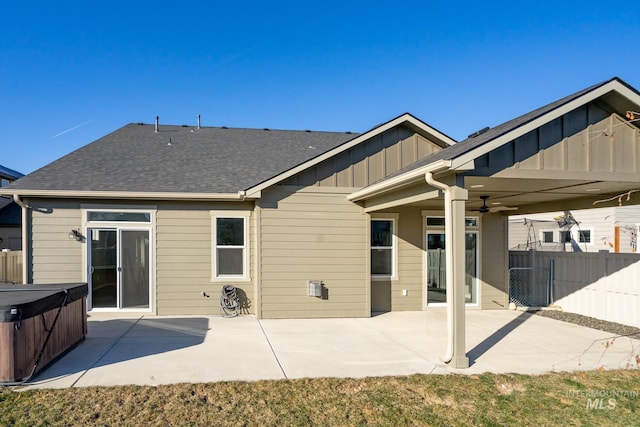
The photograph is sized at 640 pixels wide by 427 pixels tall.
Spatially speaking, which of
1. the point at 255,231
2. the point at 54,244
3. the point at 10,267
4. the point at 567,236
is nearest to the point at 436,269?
the point at 255,231

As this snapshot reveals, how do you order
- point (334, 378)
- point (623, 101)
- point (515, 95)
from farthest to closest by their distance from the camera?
point (515, 95) → point (623, 101) → point (334, 378)

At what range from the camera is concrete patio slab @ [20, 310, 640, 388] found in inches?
223

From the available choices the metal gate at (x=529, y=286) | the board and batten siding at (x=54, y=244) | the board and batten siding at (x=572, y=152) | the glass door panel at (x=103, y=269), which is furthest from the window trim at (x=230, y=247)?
the metal gate at (x=529, y=286)

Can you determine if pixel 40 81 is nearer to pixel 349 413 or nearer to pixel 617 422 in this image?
pixel 349 413

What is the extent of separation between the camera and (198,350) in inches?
265

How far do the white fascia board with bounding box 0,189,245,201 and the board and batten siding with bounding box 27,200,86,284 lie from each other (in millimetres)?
323

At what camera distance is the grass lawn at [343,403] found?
4.30m

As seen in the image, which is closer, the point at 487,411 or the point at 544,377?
the point at 487,411

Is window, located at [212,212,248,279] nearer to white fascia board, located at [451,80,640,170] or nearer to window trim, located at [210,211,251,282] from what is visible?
window trim, located at [210,211,251,282]

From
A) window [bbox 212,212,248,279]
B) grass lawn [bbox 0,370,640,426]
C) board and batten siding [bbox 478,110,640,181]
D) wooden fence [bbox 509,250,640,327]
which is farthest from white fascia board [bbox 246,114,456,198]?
grass lawn [bbox 0,370,640,426]

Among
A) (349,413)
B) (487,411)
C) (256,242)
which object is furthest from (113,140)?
(487,411)

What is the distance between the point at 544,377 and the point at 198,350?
5.03 m

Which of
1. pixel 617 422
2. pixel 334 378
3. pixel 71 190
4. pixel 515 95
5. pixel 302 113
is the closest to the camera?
pixel 617 422

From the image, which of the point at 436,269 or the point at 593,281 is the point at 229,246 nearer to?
the point at 436,269
